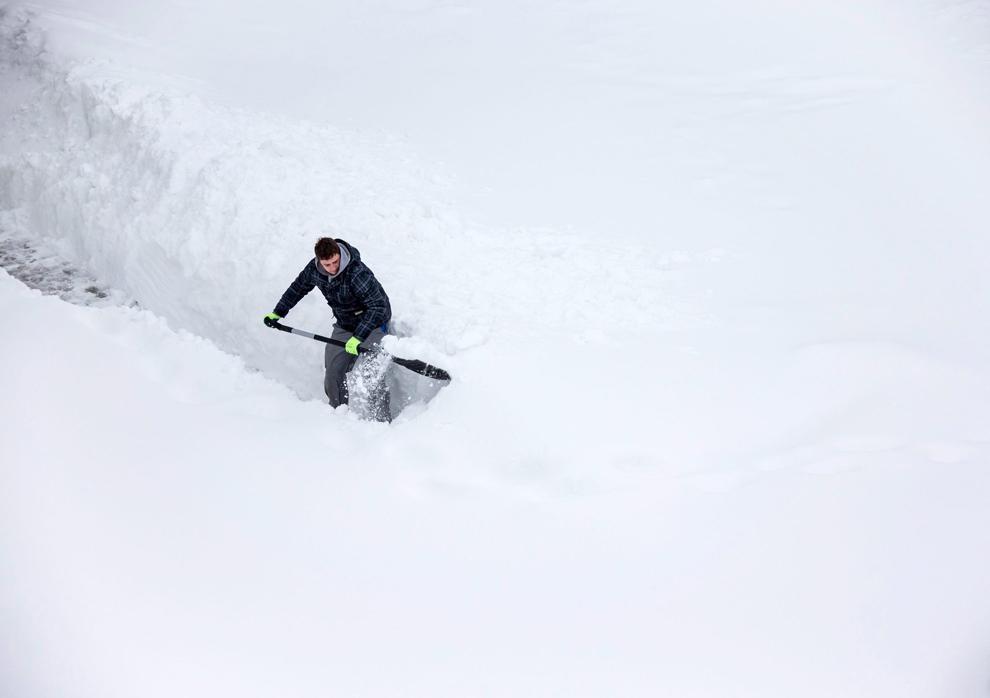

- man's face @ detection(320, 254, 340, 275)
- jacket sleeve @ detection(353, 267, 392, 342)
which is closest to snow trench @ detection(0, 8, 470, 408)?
jacket sleeve @ detection(353, 267, 392, 342)

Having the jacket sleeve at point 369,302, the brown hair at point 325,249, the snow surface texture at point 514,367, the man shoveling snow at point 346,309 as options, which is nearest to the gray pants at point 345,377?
the man shoveling snow at point 346,309

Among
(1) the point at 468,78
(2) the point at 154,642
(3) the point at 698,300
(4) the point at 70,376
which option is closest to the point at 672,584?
(2) the point at 154,642

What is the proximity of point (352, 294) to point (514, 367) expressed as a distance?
154cm

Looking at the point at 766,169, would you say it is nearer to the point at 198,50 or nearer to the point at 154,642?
the point at 154,642

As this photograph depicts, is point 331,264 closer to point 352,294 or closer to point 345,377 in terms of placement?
point 352,294

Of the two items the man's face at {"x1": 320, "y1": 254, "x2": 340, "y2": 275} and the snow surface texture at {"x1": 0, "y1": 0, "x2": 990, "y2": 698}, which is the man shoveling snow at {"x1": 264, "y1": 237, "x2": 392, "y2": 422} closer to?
the man's face at {"x1": 320, "y1": 254, "x2": 340, "y2": 275}

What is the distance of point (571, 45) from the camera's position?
1184 cm

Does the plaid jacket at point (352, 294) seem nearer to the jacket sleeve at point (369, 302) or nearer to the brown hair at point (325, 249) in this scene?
the jacket sleeve at point (369, 302)

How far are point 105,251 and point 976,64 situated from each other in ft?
39.7

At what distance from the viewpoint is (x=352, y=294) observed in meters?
5.91

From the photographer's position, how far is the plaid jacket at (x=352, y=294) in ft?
19.1

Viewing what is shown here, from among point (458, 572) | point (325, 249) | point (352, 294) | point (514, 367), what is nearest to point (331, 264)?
point (325, 249)

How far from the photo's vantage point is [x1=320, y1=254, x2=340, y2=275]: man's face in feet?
18.4

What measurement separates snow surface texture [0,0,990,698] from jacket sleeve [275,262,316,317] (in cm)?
65
